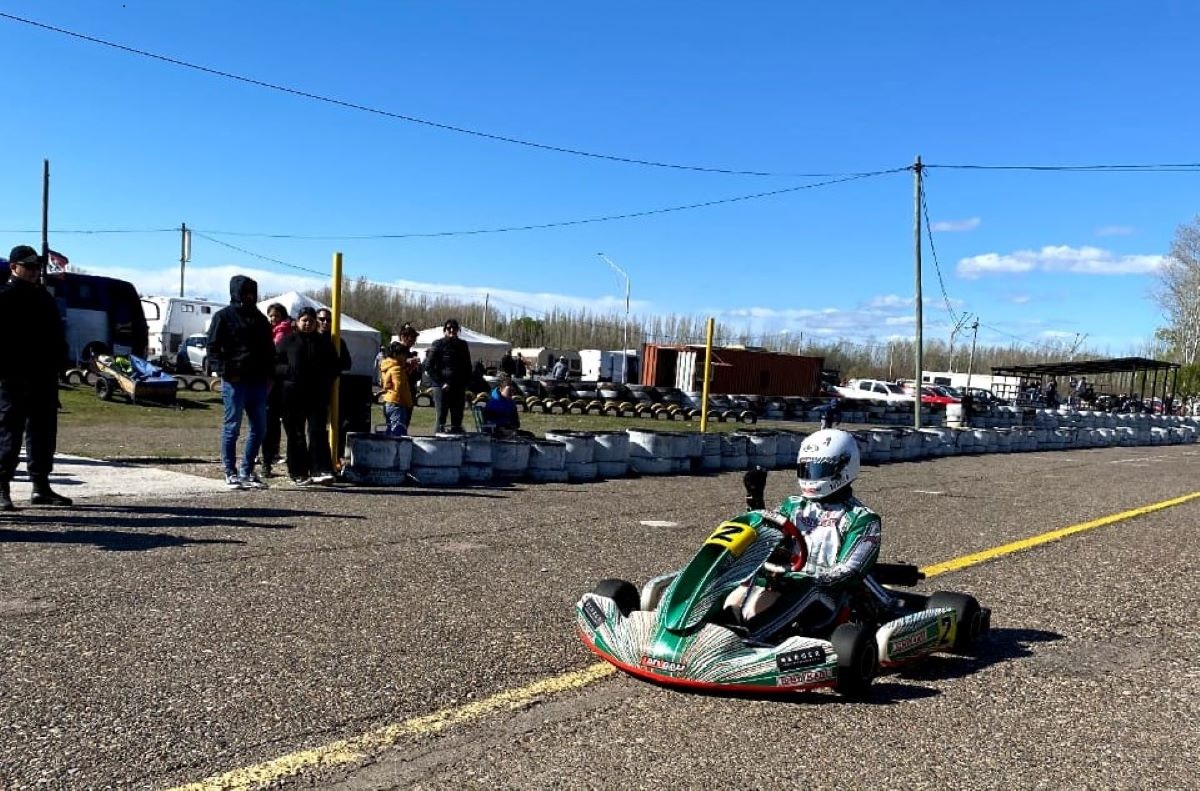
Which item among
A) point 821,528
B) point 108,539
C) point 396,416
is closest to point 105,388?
point 396,416

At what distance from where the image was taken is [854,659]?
396cm

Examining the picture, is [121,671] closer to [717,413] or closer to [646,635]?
[646,635]

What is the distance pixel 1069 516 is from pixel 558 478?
18.1 feet

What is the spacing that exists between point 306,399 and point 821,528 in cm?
631

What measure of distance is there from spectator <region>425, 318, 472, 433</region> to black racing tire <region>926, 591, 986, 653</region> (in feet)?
26.3

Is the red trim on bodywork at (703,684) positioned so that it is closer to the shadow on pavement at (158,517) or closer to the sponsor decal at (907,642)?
the sponsor decal at (907,642)

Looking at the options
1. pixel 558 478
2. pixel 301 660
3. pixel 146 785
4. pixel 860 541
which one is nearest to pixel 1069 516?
pixel 558 478

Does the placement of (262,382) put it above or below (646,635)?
above

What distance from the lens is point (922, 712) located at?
3.96 meters

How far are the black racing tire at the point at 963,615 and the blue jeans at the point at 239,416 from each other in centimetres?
624

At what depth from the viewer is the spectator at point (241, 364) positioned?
29.0 ft

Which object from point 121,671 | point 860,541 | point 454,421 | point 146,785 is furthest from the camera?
point 454,421

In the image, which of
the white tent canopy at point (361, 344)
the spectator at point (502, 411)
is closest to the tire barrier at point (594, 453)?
the spectator at point (502, 411)

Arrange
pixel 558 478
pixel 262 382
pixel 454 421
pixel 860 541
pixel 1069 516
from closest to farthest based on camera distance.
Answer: pixel 860 541, pixel 262 382, pixel 1069 516, pixel 558 478, pixel 454 421
